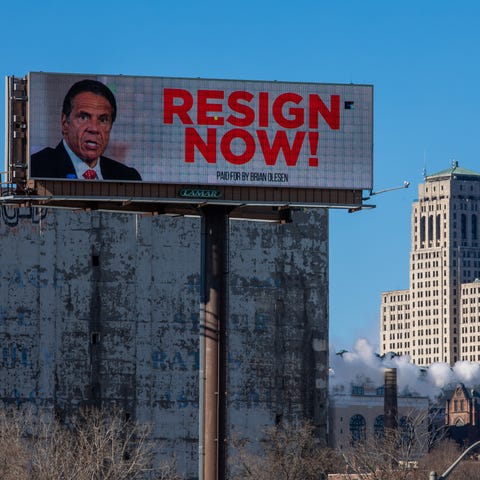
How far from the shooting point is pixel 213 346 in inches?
3359

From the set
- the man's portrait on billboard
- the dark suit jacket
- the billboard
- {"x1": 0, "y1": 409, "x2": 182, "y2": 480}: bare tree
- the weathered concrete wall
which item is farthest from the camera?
the weathered concrete wall

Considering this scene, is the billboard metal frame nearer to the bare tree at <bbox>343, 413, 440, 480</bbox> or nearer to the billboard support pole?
the billboard support pole

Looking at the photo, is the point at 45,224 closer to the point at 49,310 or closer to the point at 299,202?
the point at 49,310

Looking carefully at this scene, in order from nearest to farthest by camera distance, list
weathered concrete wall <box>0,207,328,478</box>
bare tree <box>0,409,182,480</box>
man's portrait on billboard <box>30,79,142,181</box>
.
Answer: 1. man's portrait on billboard <box>30,79,142,181</box>
2. bare tree <box>0,409,182,480</box>
3. weathered concrete wall <box>0,207,328,478</box>

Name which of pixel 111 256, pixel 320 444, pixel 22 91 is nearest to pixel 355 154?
pixel 22 91

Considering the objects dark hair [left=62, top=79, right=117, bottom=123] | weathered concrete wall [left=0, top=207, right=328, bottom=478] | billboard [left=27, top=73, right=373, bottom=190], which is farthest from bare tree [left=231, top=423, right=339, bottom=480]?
dark hair [left=62, top=79, right=117, bottom=123]

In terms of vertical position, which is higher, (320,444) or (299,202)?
(299,202)

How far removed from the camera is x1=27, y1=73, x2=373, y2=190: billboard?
83750 mm

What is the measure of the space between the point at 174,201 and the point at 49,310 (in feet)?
180

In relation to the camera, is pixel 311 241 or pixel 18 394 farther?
pixel 311 241

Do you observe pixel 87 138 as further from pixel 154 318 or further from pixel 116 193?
pixel 154 318

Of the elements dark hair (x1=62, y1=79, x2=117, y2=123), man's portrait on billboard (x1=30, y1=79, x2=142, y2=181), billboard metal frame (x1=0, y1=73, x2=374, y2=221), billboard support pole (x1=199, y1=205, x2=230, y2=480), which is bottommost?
billboard support pole (x1=199, y1=205, x2=230, y2=480)

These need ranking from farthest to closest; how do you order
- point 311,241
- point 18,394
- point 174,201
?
point 311,241, point 18,394, point 174,201

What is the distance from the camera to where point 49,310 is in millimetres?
137375
